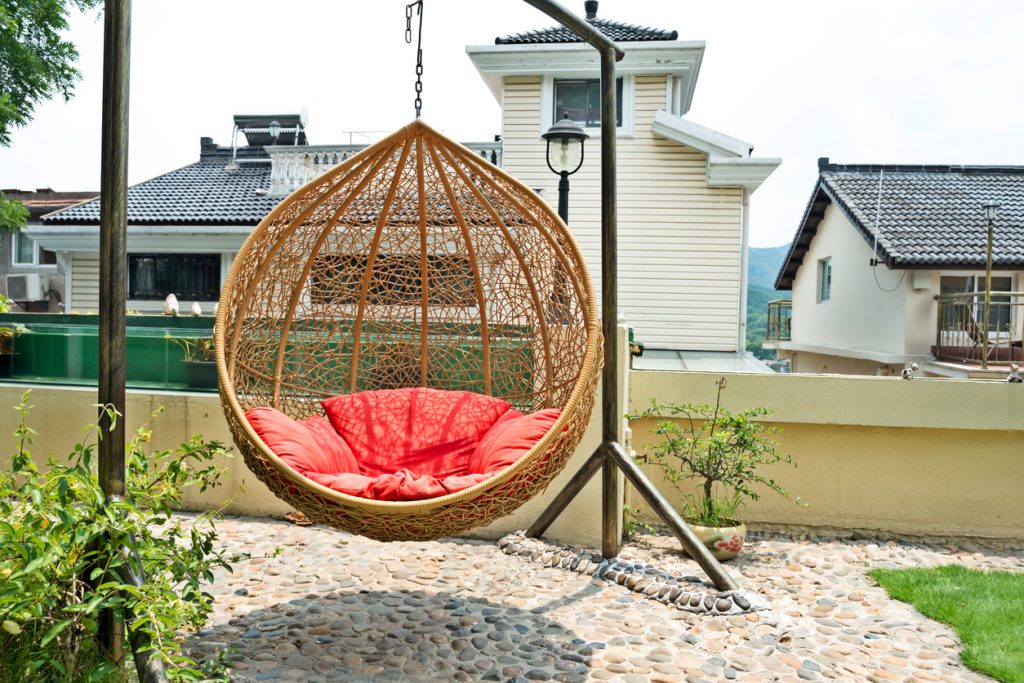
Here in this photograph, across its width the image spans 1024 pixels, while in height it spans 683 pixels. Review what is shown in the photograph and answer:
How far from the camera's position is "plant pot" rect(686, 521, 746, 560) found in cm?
378

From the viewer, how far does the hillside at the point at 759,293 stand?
22650 millimetres

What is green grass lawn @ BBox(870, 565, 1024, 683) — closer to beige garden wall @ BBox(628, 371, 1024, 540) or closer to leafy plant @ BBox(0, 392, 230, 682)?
beige garden wall @ BBox(628, 371, 1024, 540)

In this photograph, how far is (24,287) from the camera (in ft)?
48.4

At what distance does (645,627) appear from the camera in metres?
2.94

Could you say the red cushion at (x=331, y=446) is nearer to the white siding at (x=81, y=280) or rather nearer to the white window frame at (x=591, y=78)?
the white window frame at (x=591, y=78)

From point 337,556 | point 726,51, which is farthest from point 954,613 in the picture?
point 726,51

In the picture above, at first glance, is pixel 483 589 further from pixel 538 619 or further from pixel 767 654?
pixel 767 654

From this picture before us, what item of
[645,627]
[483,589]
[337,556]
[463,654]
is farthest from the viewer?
[337,556]

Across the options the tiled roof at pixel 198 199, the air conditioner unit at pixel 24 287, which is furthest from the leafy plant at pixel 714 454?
the air conditioner unit at pixel 24 287

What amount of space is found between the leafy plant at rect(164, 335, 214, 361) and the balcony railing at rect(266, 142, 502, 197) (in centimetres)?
567

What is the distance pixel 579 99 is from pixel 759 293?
116 ft

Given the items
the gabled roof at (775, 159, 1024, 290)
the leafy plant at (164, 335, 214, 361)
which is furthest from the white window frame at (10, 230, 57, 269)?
the gabled roof at (775, 159, 1024, 290)

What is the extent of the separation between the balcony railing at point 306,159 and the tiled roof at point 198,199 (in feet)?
0.75

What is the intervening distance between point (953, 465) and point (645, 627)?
2.23m
